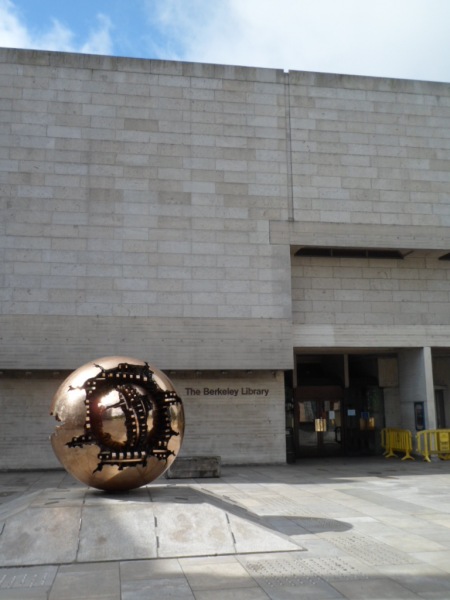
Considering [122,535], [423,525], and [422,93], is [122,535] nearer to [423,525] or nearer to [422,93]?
[423,525]

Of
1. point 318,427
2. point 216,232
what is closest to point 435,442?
point 318,427

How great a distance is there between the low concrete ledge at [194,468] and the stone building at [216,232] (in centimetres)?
380

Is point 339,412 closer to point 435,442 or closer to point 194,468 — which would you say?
point 435,442

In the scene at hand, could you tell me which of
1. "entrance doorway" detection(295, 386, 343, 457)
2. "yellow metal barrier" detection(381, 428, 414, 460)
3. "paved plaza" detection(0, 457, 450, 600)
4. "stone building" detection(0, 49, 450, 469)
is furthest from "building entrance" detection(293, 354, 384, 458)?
"paved plaza" detection(0, 457, 450, 600)

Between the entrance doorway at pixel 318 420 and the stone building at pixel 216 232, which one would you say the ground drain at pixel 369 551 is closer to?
the stone building at pixel 216 232

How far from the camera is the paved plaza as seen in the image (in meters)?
6.34

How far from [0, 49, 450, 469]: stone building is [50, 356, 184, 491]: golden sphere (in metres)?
11.6

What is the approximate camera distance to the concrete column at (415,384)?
74.8 feet

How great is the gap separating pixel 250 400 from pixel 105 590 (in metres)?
15.8

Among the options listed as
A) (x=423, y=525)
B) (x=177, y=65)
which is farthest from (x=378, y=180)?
(x=423, y=525)

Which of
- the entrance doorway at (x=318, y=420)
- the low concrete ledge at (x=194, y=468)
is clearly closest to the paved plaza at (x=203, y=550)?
the low concrete ledge at (x=194, y=468)

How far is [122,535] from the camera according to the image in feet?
25.3

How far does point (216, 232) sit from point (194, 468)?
898 cm

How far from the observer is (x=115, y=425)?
8680 mm
